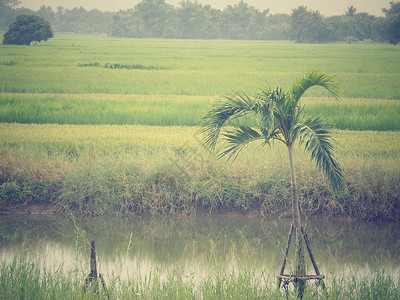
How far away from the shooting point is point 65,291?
14.8 ft

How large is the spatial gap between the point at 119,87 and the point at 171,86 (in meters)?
2.18

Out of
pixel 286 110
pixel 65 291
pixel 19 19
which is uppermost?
pixel 19 19

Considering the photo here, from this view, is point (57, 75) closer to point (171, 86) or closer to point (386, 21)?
point (171, 86)

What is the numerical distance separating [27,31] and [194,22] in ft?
123

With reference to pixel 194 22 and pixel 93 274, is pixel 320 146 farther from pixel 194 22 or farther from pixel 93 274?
pixel 194 22

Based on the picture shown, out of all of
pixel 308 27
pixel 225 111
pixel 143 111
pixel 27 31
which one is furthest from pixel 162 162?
pixel 308 27

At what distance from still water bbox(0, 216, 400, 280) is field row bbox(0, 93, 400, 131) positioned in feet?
18.8

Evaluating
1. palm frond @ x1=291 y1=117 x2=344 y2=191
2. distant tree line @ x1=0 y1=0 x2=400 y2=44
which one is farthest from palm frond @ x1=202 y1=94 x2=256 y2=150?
distant tree line @ x1=0 y1=0 x2=400 y2=44

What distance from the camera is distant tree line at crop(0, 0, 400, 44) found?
60.2 metres

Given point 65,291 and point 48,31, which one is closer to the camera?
point 65,291

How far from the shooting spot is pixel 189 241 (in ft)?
24.4

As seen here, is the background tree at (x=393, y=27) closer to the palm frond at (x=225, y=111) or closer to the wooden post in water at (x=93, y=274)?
the palm frond at (x=225, y=111)

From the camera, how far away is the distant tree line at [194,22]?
197 feet

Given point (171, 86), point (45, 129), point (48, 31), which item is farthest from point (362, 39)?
point (45, 129)
